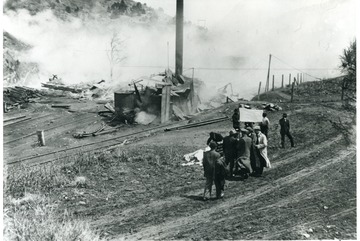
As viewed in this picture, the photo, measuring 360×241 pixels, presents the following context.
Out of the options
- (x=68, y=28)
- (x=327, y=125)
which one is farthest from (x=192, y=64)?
(x=327, y=125)

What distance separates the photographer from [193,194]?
9.16m

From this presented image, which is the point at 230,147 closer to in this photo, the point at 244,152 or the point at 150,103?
the point at 244,152

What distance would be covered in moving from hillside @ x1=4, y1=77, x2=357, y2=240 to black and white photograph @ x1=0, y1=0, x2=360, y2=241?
0.13ft

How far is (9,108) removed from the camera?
2372 cm

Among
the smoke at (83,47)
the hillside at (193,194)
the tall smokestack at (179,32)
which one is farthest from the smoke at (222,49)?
the hillside at (193,194)

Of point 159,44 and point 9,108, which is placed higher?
point 159,44

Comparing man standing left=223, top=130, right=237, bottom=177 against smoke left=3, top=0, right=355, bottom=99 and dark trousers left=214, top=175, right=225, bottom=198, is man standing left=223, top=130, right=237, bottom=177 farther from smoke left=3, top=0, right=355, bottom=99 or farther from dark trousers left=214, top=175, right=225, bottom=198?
smoke left=3, top=0, right=355, bottom=99

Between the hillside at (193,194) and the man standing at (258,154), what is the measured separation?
12.0 inches

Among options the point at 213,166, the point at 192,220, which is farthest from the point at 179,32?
the point at 192,220

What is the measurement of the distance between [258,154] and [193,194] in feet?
7.13

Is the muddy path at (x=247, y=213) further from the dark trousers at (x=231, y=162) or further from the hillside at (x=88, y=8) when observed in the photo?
the hillside at (x=88, y=8)

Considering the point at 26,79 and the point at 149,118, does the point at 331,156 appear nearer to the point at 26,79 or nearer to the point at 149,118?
the point at 149,118

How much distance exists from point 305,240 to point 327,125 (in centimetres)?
920

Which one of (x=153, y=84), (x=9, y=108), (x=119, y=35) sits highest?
(x=119, y=35)
